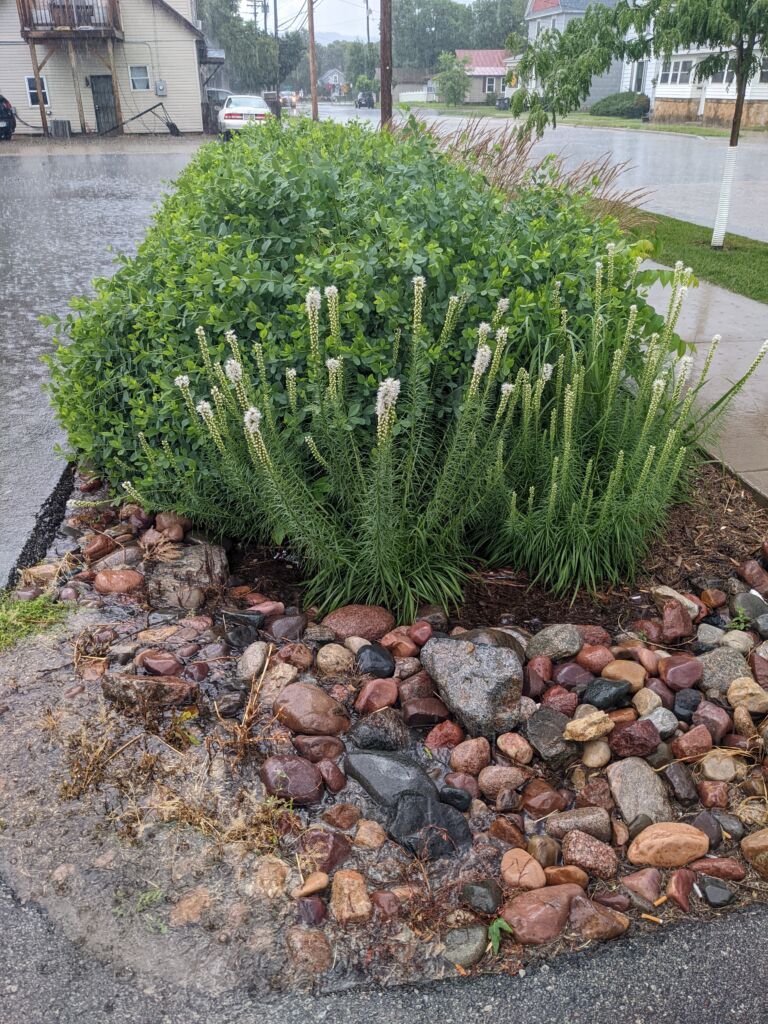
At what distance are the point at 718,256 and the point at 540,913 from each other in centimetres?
942

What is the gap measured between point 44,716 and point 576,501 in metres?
2.10

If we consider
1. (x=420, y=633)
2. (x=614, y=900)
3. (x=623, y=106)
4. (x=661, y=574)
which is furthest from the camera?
(x=623, y=106)

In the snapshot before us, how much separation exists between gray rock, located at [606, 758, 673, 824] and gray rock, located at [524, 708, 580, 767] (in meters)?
0.13

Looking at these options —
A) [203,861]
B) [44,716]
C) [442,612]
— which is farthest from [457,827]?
[44,716]

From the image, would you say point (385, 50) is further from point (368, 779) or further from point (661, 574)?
point (368, 779)

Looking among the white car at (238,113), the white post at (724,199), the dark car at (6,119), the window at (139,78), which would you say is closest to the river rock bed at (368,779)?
the white post at (724,199)

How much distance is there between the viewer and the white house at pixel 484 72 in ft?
278

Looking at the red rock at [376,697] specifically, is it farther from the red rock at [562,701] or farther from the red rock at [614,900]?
the red rock at [614,900]

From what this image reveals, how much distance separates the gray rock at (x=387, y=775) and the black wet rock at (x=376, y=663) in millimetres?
400

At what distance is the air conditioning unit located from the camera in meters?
33.0

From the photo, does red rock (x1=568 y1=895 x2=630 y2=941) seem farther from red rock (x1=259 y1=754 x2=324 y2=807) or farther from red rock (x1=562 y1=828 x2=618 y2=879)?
red rock (x1=259 y1=754 x2=324 y2=807)

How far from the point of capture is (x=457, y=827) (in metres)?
2.33

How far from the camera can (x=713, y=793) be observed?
8.00 feet

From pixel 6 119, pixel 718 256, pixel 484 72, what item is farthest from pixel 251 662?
pixel 484 72
